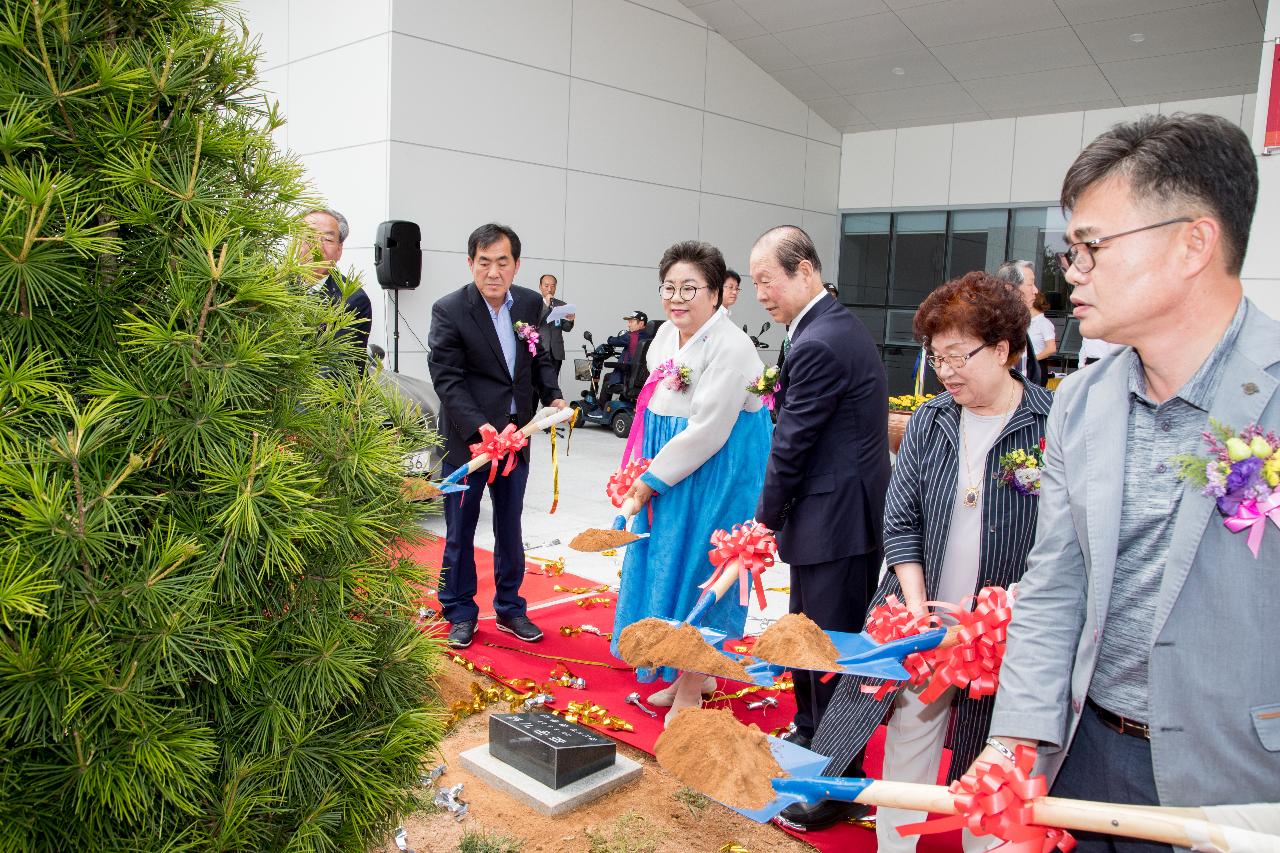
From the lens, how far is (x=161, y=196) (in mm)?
1252

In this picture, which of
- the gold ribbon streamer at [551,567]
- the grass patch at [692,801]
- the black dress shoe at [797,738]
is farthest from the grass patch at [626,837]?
the gold ribbon streamer at [551,567]

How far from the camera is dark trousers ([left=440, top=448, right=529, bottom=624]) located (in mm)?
4078

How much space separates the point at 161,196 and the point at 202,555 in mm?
496

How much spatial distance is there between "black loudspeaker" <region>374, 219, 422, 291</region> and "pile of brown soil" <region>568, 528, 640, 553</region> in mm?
6778

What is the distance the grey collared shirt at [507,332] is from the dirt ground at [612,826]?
1.82m

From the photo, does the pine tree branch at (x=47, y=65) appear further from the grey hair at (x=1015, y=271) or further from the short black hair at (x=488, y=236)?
the grey hair at (x=1015, y=271)

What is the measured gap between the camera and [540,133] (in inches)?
431

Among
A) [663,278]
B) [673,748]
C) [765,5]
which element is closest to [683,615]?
[663,278]

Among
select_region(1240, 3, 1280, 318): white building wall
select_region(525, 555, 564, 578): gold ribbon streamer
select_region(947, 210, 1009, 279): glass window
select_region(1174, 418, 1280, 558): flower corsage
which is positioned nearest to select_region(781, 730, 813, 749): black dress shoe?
select_region(1174, 418, 1280, 558): flower corsage

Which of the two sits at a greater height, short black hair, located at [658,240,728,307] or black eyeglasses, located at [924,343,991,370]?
short black hair, located at [658,240,728,307]

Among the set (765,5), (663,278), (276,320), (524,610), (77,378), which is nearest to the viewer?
(77,378)

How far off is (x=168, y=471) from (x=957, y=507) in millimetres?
1741

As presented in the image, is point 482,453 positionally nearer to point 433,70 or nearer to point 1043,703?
point 1043,703

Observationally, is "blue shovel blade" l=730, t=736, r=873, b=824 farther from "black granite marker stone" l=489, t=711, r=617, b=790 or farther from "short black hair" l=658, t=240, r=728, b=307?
"short black hair" l=658, t=240, r=728, b=307
